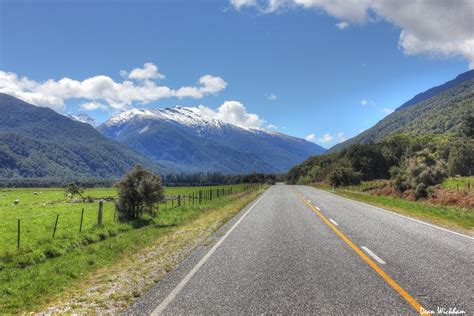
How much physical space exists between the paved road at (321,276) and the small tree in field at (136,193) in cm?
1021

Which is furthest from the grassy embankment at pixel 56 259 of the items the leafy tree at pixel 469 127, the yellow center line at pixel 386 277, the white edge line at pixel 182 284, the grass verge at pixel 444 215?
the leafy tree at pixel 469 127

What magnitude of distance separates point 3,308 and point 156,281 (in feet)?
8.88

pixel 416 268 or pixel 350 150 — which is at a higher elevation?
pixel 350 150

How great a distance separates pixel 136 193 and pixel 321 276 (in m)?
16.3

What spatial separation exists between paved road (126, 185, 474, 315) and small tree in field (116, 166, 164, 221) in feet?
33.5

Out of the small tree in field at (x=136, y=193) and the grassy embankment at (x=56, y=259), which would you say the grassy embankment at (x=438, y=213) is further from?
the small tree in field at (x=136, y=193)

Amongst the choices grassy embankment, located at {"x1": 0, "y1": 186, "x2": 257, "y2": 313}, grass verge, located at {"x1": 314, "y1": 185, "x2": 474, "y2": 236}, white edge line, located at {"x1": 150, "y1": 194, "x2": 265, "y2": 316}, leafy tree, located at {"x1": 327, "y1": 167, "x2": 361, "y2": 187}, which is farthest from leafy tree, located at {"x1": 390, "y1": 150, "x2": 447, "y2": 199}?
leafy tree, located at {"x1": 327, "y1": 167, "x2": 361, "y2": 187}

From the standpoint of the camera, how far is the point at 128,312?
19.8 feet

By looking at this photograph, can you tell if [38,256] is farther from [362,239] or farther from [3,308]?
[362,239]

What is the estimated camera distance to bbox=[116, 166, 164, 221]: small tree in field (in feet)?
72.8

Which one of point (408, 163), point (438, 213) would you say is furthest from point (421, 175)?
point (438, 213)

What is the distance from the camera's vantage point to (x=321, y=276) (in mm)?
7754

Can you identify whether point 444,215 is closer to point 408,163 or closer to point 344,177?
point 408,163

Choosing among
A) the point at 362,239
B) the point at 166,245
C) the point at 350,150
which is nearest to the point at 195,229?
the point at 166,245
